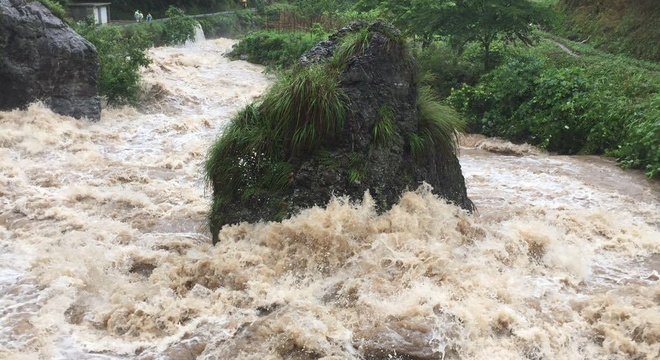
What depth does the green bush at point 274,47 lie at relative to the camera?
68.5 feet

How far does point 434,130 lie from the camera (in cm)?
720

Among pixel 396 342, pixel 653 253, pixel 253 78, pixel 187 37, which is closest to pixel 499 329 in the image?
pixel 396 342

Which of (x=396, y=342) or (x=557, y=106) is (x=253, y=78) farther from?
(x=396, y=342)

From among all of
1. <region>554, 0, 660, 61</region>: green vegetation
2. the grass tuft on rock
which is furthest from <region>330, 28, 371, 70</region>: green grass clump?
<region>554, 0, 660, 61</region>: green vegetation

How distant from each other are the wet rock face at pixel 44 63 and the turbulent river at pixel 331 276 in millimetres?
3634

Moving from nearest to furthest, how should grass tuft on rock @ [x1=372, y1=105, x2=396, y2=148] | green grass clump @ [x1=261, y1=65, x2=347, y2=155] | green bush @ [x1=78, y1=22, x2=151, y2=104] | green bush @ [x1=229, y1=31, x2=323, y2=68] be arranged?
green grass clump @ [x1=261, y1=65, x2=347, y2=155] < grass tuft on rock @ [x1=372, y1=105, x2=396, y2=148] < green bush @ [x1=78, y1=22, x2=151, y2=104] < green bush @ [x1=229, y1=31, x2=323, y2=68]

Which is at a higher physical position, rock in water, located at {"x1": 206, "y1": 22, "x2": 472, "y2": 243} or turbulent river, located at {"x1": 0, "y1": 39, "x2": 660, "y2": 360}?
rock in water, located at {"x1": 206, "y1": 22, "x2": 472, "y2": 243}

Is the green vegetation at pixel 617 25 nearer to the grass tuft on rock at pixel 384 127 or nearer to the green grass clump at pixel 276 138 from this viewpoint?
the grass tuft on rock at pixel 384 127

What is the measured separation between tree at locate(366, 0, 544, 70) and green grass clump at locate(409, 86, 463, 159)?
6903 millimetres

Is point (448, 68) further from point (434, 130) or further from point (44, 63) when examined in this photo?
point (44, 63)

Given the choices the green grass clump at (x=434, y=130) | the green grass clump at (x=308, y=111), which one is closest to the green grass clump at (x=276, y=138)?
the green grass clump at (x=308, y=111)

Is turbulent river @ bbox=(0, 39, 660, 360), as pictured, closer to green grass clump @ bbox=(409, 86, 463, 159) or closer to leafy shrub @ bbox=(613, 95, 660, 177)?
green grass clump @ bbox=(409, 86, 463, 159)

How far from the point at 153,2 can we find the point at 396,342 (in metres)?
30.6

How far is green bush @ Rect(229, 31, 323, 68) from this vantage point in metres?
20.9
